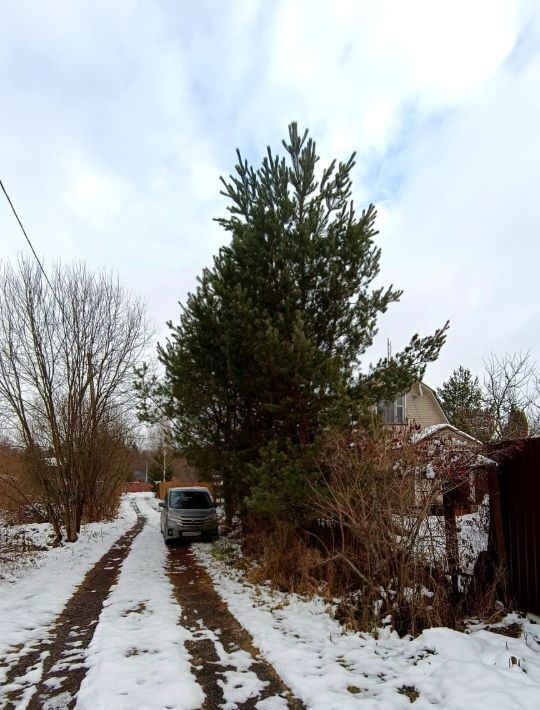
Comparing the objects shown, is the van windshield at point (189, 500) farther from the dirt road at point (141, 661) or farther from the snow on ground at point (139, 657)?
the dirt road at point (141, 661)

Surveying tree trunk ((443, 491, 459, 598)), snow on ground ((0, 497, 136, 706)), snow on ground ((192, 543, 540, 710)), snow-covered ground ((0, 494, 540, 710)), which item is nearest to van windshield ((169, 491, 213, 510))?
snow on ground ((0, 497, 136, 706))

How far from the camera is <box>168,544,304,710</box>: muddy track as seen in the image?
13.9 ft

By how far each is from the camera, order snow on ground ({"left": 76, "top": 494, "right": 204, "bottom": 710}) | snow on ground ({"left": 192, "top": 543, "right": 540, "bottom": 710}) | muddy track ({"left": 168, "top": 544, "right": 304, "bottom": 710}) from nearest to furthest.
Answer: snow on ground ({"left": 192, "top": 543, "right": 540, "bottom": 710}) → snow on ground ({"left": 76, "top": 494, "right": 204, "bottom": 710}) → muddy track ({"left": 168, "top": 544, "right": 304, "bottom": 710})

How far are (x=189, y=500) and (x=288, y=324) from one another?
8400 mm

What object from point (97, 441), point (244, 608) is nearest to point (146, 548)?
point (97, 441)

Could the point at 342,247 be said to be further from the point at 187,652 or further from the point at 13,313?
the point at 13,313

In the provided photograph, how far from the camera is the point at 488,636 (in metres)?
5.34

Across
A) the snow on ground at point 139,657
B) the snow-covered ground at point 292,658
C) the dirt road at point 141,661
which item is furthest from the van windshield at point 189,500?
the snow-covered ground at point 292,658

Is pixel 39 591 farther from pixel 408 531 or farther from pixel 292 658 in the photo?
pixel 408 531

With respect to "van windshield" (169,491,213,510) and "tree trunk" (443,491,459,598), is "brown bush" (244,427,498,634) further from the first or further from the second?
"van windshield" (169,491,213,510)

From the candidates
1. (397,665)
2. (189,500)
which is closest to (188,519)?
(189,500)

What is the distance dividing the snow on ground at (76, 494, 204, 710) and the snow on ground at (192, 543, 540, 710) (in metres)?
0.93

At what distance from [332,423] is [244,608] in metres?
3.12

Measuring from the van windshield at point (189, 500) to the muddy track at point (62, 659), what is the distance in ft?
20.8
